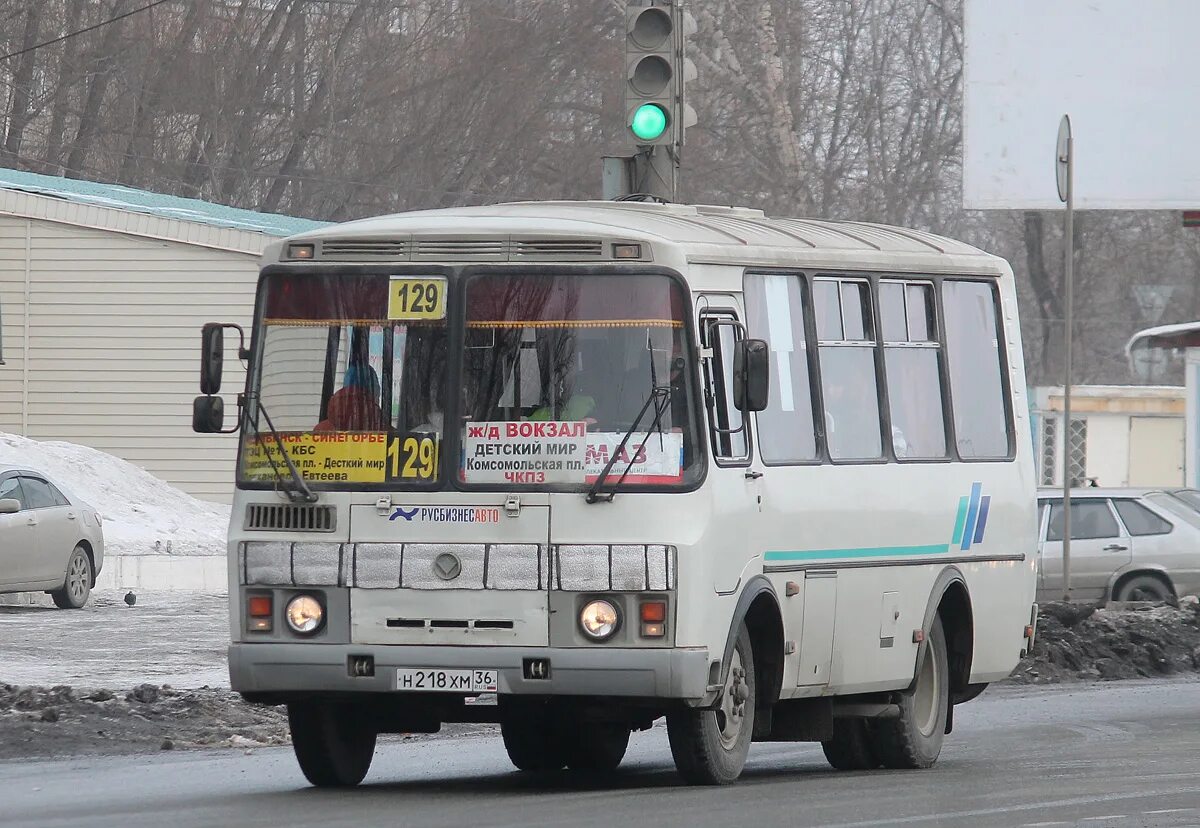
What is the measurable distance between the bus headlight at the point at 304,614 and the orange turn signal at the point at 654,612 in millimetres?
1382

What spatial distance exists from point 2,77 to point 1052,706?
34.3m

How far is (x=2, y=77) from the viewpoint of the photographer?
157 ft

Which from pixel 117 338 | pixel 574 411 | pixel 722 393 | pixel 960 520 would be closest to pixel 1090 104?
pixel 117 338

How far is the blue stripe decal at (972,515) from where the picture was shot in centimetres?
1345

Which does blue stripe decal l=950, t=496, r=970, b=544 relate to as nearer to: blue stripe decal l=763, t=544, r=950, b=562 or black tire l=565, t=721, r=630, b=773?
blue stripe decal l=763, t=544, r=950, b=562

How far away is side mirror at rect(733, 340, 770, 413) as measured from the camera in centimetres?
1088

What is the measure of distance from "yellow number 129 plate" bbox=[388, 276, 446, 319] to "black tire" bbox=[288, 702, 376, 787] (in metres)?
1.78

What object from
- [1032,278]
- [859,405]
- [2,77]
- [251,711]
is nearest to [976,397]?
[859,405]

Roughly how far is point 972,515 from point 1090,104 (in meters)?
18.0

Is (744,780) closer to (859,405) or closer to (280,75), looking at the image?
(859,405)

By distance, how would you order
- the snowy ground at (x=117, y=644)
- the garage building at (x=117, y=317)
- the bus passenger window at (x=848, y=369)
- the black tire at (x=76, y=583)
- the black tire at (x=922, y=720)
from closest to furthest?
the bus passenger window at (x=848, y=369), the black tire at (x=922, y=720), the snowy ground at (x=117, y=644), the black tire at (x=76, y=583), the garage building at (x=117, y=317)

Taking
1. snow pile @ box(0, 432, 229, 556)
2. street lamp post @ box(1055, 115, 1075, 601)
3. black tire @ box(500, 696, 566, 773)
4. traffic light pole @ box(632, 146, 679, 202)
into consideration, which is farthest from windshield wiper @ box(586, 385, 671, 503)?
snow pile @ box(0, 432, 229, 556)

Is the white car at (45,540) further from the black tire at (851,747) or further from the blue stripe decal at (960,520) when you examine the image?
the blue stripe decal at (960,520)

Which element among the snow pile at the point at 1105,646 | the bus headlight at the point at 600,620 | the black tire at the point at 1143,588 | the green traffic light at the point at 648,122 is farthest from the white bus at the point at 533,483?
the black tire at the point at 1143,588
